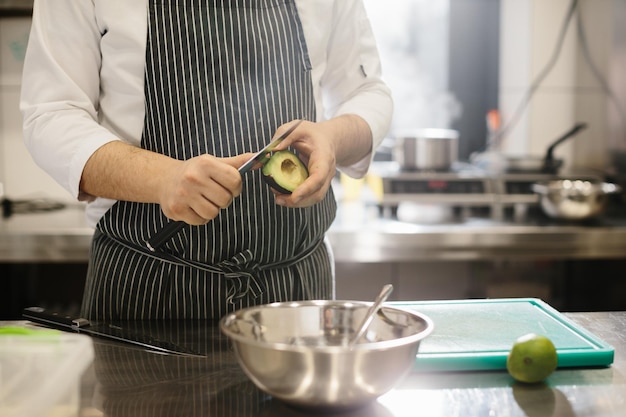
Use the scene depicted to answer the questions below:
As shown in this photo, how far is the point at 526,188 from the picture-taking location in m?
2.41

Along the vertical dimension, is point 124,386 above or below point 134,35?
below

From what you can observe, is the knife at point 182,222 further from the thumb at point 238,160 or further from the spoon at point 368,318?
the spoon at point 368,318

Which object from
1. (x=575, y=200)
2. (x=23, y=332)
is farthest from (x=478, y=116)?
(x=23, y=332)

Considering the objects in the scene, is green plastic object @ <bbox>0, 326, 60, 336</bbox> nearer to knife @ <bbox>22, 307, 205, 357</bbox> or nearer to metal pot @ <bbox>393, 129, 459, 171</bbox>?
knife @ <bbox>22, 307, 205, 357</bbox>

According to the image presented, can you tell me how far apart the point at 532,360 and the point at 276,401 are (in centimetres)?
30

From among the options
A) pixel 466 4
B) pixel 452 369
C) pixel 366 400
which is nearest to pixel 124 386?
pixel 366 400

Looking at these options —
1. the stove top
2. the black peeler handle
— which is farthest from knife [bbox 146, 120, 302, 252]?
the stove top

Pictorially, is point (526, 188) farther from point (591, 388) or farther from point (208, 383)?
point (208, 383)

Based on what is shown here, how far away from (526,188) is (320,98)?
1246 millimetres

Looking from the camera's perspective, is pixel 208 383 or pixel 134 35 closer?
pixel 208 383

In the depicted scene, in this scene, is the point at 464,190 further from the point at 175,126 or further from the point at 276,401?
the point at 276,401

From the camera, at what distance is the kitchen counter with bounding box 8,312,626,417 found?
2.51 ft

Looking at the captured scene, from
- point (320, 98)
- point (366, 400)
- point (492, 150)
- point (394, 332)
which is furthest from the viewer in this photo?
point (492, 150)

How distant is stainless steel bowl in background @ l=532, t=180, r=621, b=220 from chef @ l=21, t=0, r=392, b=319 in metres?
1.14
